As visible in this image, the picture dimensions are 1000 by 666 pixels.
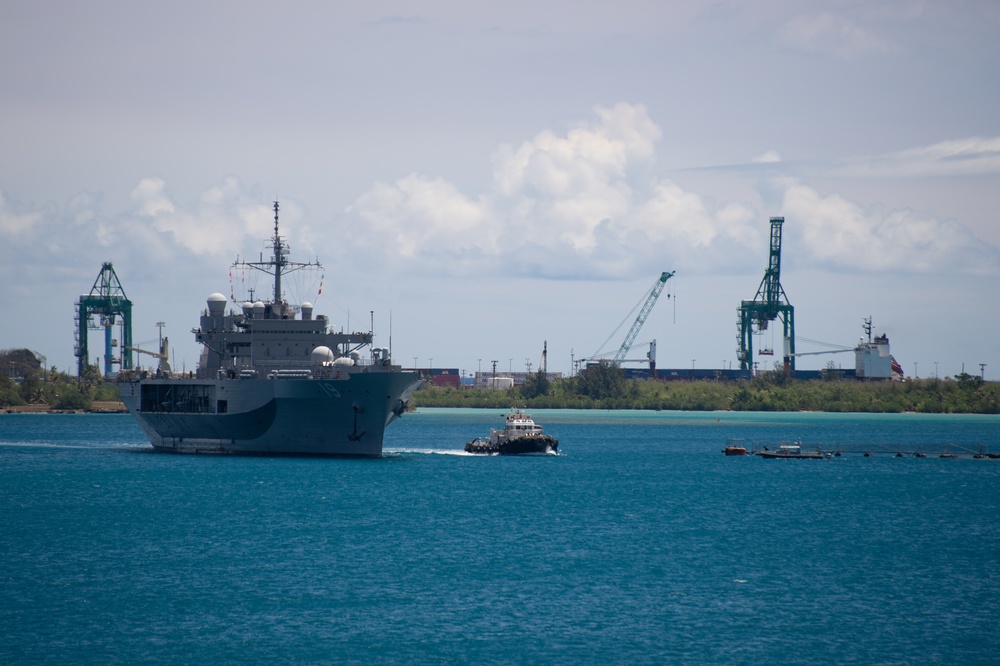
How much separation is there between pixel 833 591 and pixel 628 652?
969 centimetres

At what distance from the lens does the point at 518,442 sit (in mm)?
84688

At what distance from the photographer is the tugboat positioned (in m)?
84.4

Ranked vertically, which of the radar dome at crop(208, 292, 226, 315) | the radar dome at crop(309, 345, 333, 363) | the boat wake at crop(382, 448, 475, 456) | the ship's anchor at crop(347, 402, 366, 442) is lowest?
the boat wake at crop(382, 448, 475, 456)

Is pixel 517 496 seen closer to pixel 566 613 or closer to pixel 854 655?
pixel 566 613

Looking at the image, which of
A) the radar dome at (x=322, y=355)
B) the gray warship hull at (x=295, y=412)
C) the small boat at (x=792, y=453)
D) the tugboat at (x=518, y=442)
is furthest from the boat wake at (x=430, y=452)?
the small boat at (x=792, y=453)

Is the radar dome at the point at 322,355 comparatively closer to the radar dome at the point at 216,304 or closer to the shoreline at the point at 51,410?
the radar dome at the point at 216,304

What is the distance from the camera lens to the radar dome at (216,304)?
76.4 metres

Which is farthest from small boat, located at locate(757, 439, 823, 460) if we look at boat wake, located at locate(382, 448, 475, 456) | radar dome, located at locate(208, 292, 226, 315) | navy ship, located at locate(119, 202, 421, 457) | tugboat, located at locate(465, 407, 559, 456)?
radar dome, located at locate(208, 292, 226, 315)

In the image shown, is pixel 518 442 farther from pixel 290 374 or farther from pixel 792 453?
pixel 290 374

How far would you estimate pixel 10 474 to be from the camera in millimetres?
68312

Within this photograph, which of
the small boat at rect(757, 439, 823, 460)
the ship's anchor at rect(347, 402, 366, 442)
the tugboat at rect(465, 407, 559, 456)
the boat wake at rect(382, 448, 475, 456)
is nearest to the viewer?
the ship's anchor at rect(347, 402, 366, 442)

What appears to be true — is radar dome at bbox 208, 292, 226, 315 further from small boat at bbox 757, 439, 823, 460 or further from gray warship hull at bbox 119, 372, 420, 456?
small boat at bbox 757, 439, 823, 460

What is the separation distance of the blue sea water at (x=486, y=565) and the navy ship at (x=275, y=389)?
201 centimetres

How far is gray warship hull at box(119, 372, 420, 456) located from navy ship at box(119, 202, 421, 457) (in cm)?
6
